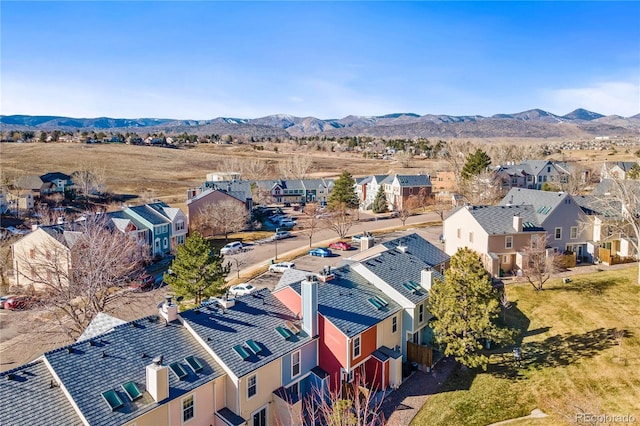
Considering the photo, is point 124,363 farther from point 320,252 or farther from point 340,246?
point 340,246

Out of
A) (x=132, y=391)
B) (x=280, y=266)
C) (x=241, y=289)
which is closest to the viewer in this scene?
(x=132, y=391)

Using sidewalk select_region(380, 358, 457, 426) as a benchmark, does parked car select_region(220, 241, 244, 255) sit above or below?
above

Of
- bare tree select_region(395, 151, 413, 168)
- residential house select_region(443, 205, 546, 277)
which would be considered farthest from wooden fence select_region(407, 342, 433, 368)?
bare tree select_region(395, 151, 413, 168)

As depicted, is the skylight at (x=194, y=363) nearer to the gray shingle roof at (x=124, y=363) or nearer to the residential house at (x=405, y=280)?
the gray shingle roof at (x=124, y=363)

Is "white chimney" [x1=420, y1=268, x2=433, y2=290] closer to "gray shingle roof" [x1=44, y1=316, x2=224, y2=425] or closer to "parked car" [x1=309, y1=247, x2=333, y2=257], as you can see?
"gray shingle roof" [x1=44, y1=316, x2=224, y2=425]

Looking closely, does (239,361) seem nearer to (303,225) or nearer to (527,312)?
(527,312)

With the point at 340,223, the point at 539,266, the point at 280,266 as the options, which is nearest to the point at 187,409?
the point at 280,266
